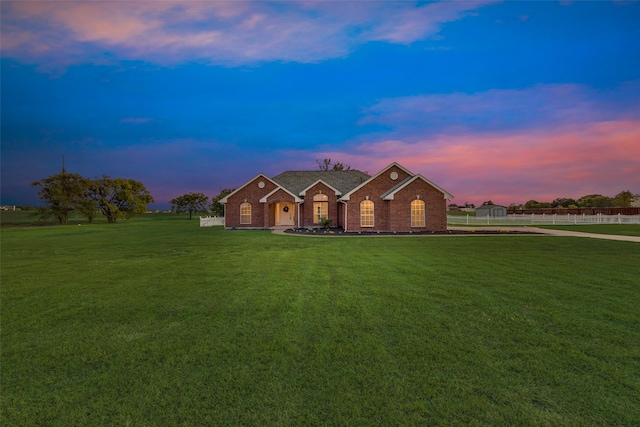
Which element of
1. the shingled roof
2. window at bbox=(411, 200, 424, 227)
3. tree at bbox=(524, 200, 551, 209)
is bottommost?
window at bbox=(411, 200, 424, 227)

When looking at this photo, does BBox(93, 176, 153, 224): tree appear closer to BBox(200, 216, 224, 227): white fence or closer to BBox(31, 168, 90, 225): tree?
BBox(31, 168, 90, 225): tree

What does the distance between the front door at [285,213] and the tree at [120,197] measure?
117ft

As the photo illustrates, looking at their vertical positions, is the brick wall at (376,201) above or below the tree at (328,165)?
below

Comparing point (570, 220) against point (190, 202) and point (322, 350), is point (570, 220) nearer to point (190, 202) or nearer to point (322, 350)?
point (322, 350)

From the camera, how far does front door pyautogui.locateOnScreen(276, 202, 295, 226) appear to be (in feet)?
106

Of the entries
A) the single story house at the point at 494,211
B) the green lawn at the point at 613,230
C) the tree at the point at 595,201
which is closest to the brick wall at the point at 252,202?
the green lawn at the point at 613,230

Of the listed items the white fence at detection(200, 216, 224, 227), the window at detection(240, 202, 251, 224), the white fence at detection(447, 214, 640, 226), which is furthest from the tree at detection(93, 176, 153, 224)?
the white fence at detection(447, 214, 640, 226)

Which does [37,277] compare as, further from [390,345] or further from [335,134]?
[335,134]

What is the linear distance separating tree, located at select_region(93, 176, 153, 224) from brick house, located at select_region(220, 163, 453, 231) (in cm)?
3381

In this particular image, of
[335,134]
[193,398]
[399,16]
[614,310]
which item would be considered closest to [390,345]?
[193,398]

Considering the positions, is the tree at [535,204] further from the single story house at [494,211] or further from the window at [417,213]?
the window at [417,213]

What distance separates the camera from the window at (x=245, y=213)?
3100 centimetres

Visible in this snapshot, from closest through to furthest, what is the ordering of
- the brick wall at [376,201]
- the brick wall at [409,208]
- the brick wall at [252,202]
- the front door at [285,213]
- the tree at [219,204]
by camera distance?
the brick wall at [409,208] < the brick wall at [376,201] < the brick wall at [252,202] < the front door at [285,213] < the tree at [219,204]

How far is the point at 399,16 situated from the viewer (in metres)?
16.6
